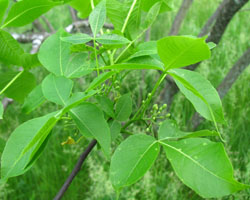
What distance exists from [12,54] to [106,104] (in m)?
0.22

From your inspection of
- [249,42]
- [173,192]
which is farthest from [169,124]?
[249,42]

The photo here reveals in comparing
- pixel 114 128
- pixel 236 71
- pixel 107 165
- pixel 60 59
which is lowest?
pixel 107 165

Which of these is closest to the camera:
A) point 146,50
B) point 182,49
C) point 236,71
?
point 182,49

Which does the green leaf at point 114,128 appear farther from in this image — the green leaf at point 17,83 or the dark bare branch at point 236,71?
the dark bare branch at point 236,71

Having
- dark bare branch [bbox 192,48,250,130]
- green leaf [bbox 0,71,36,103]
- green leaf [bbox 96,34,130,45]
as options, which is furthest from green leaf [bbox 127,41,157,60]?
dark bare branch [bbox 192,48,250,130]

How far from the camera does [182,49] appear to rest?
34 centimetres

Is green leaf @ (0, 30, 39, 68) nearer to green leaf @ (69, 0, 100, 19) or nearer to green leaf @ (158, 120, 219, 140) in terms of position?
green leaf @ (69, 0, 100, 19)

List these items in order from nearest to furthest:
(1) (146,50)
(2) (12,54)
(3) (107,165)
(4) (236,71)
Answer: (1) (146,50), (2) (12,54), (4) (236,71), (3) (107,165)

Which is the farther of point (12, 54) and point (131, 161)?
point (12, 54)

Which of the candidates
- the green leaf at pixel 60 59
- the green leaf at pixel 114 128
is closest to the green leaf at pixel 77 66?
the green leaf at pixel 60 59

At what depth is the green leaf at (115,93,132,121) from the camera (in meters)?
0.51

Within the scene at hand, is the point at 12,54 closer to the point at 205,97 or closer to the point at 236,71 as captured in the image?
the point at 205,97

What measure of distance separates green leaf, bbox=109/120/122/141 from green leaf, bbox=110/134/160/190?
74 millimetres

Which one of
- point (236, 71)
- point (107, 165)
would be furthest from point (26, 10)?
point (107, 165)
